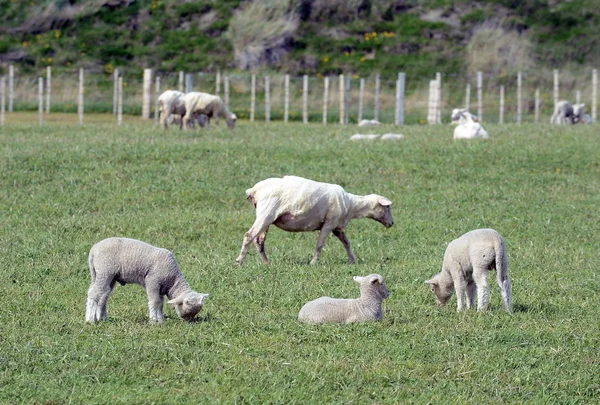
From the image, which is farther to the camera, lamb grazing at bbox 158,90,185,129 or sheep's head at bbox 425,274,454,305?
lamb grazing at bbox 158,90,185,129

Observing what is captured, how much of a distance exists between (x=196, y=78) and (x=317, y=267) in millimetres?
31509

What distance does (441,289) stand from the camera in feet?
36.1

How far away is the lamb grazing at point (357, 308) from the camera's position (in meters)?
9.99

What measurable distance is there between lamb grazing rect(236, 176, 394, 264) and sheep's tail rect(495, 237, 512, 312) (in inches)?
146

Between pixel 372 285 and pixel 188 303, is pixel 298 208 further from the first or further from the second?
pixel 188 303

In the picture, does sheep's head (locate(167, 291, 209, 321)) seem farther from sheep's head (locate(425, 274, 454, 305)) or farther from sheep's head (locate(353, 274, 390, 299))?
sheep's head (locate(425, 274, 454, 305))

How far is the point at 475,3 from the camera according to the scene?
52.9m

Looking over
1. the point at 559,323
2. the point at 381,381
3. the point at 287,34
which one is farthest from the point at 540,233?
the point at 287,34

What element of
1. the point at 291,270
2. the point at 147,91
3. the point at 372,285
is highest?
the point at 147,91

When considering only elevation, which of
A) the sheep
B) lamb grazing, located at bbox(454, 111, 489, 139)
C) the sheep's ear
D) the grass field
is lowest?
the grass field

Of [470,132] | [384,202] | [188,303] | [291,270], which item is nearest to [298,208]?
[291,270]

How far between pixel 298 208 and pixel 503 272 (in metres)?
4.00

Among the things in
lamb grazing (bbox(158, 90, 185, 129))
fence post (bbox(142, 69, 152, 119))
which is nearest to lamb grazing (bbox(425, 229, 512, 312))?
lamb grazing (bbox(158, 90, 185, 129))

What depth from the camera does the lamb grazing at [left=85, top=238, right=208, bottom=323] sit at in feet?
31.8
